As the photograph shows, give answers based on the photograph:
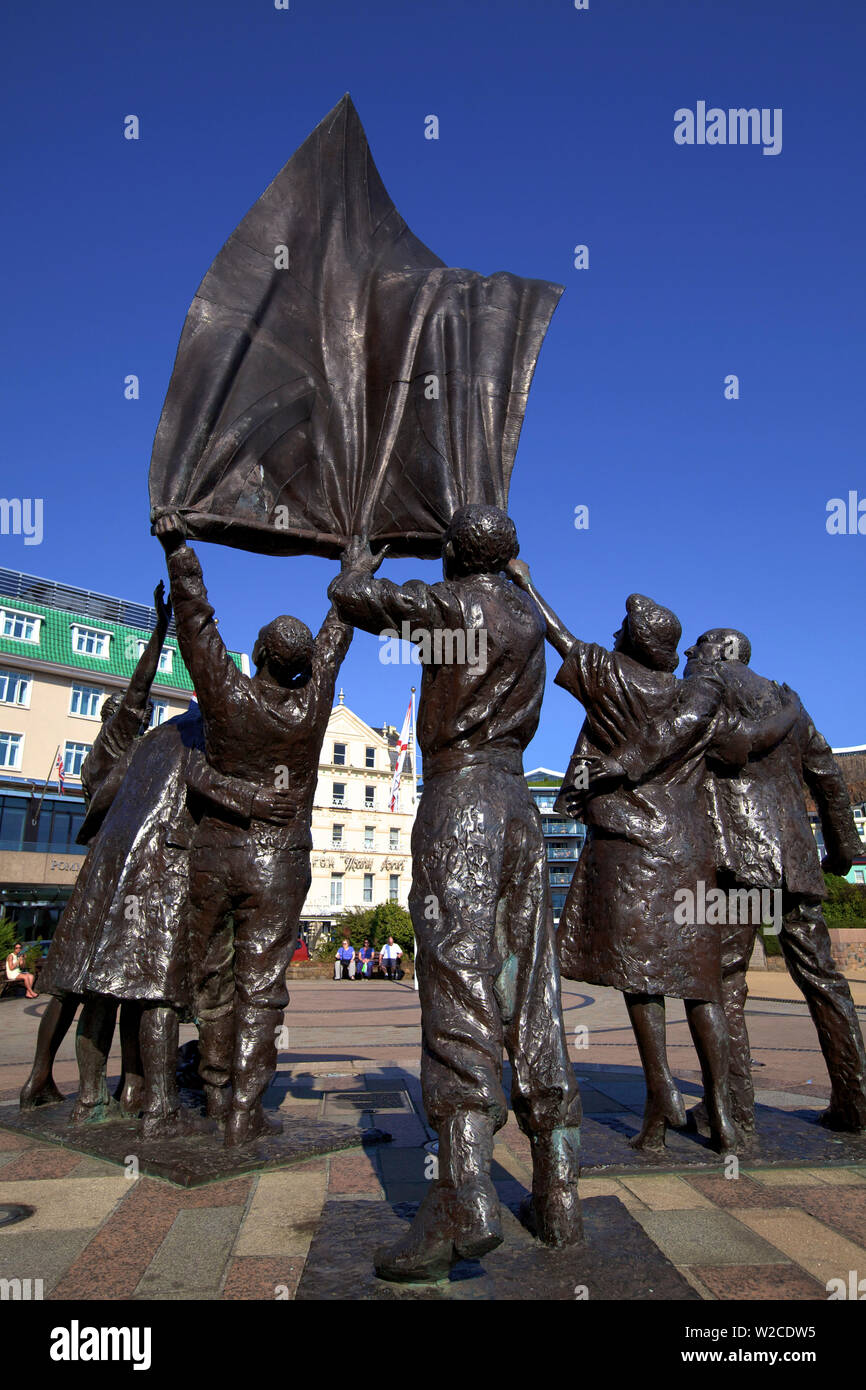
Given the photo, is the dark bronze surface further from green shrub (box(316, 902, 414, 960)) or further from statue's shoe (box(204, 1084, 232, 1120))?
green shrub (box(316, 902, 414, 960))

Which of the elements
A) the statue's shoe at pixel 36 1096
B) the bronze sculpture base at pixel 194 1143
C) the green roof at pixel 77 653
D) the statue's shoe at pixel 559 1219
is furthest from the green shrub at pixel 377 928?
the statue's shoe at pixel 559 1219

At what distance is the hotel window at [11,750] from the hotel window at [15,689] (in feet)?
3.88

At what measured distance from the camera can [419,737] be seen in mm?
3174

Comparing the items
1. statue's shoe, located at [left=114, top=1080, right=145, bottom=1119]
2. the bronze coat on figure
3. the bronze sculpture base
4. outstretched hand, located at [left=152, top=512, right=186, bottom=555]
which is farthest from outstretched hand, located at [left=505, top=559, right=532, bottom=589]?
statue's shoe, located at [left=114, top=1080, right=145, bottom=1119]

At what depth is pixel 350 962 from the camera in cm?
2414

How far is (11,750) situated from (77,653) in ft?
15.2

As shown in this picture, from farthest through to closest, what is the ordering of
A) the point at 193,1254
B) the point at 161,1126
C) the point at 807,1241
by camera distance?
the point at 161,1126 → the point at 807,1241 → the point at 193,1254

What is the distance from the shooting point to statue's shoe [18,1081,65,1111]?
4988mm

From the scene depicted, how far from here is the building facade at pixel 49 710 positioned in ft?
98.9

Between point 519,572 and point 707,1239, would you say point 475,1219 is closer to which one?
point 707,1239

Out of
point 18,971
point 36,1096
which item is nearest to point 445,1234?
point 36,1096

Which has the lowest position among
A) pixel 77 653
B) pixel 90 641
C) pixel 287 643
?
pixel 287 643

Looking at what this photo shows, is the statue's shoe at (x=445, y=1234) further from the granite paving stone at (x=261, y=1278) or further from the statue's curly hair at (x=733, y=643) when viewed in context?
the statue's curly hair at (x=733, y=643)

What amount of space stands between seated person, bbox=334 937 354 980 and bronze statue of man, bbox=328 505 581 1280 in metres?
21.8
